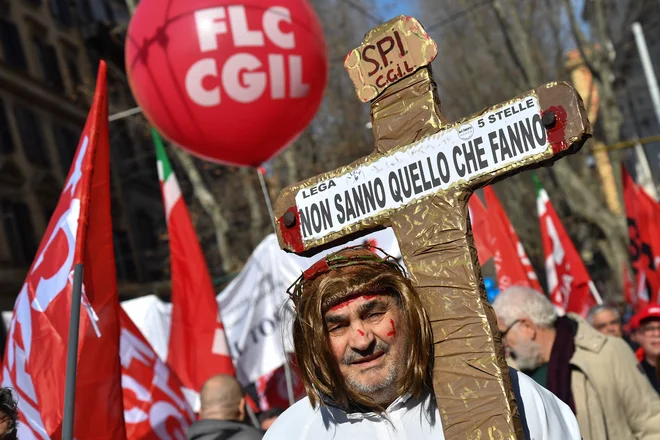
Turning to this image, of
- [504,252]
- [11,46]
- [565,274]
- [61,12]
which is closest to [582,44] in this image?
[565,274]

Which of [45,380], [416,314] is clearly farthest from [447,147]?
[45,380]

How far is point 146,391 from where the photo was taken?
5027 mm

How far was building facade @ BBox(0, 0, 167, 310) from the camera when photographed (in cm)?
2089

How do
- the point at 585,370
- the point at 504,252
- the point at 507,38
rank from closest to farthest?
the point at 585,370 < the point at 504,252 < the point at 507,38

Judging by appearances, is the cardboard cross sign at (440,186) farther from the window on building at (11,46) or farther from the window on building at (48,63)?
the window on building at (48,63)

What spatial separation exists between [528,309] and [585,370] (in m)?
0.38

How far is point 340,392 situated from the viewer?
236 centimetres

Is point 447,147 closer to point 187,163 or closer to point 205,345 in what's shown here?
point 205,345

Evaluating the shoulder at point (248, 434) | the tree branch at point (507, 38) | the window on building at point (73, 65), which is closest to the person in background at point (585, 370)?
the shoulder at point (248, 434)

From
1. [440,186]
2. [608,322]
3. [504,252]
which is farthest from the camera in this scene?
[504,252]

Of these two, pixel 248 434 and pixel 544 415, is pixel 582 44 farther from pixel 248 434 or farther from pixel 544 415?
pixel 544 415

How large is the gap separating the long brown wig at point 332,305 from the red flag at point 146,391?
2727 mm

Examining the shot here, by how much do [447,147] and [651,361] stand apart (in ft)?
12.7

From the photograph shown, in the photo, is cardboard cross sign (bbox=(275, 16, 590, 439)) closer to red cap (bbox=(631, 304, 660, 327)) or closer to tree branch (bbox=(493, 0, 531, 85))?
red cap (bbox=(631, 304, 660, 327))
